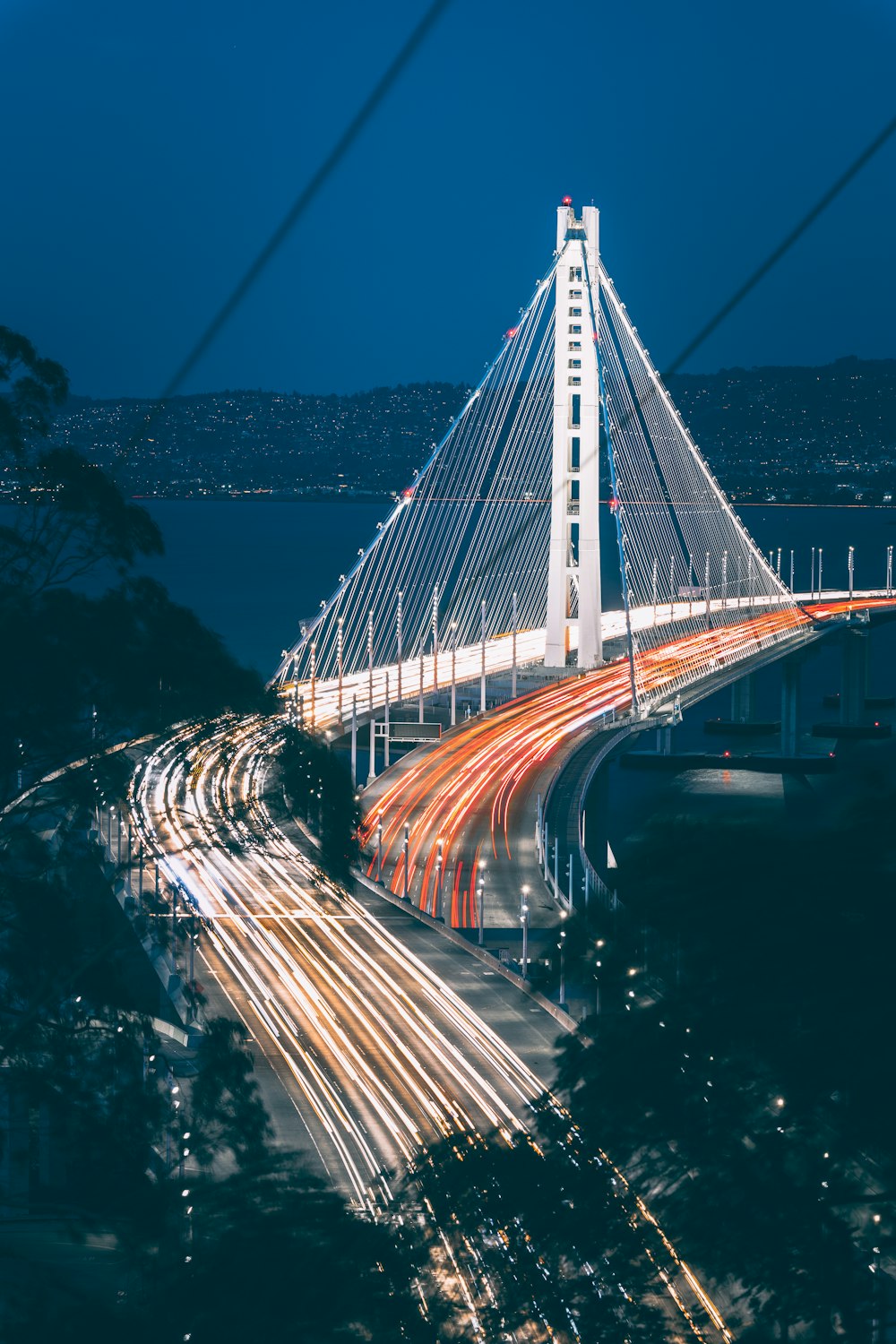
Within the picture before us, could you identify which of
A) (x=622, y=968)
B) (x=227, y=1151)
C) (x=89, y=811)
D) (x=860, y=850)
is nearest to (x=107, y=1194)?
(x=227, y=1151)

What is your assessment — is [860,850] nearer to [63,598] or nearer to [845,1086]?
[845,1086]

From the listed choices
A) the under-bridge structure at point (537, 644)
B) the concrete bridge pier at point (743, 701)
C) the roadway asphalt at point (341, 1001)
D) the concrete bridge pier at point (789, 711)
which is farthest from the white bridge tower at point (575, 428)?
the roadway asphalt at point (341, 1001)

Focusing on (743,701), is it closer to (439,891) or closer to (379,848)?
(379,848)

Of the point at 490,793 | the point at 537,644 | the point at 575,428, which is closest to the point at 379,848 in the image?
the point at 490,793

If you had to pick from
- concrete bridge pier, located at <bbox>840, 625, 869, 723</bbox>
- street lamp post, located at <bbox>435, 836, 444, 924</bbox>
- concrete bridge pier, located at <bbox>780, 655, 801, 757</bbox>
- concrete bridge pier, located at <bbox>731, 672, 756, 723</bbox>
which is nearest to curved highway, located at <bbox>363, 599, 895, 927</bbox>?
street lamp post, located at <bbox>435, 836, 444, 924</bbox>

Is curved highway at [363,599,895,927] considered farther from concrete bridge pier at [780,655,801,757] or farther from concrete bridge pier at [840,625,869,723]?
concrete bridge pier at [840,625,869,723]
